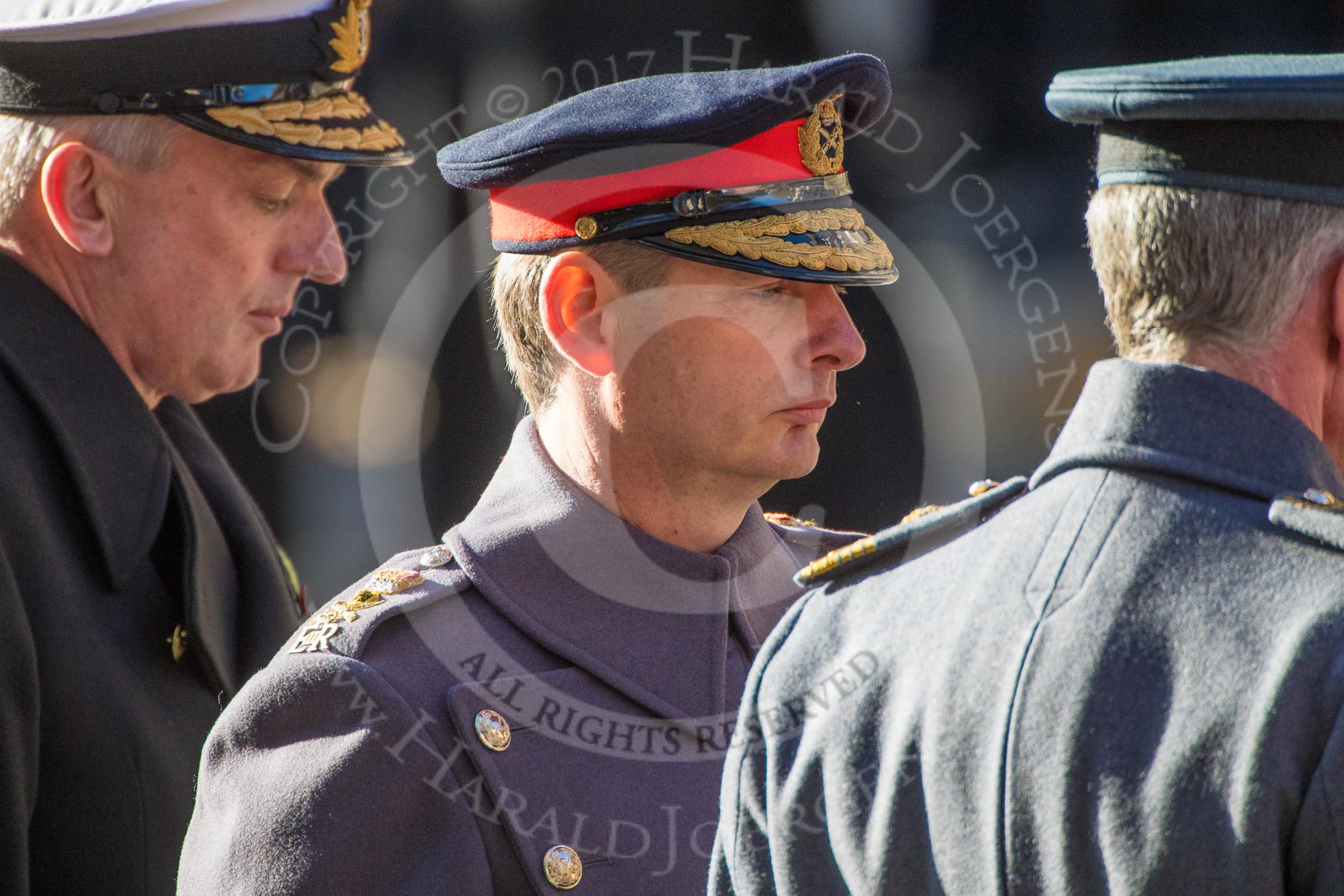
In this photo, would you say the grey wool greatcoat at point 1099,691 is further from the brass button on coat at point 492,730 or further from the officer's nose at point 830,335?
the officer's nose at point 830,335

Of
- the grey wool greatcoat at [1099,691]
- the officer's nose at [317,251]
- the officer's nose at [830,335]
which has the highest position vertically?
the officer's nose at [317,251]

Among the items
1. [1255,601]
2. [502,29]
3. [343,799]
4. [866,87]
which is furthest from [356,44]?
[1255,601]

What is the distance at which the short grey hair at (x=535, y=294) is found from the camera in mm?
2246

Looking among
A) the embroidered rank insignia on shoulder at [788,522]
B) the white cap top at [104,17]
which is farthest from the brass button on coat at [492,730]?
the white cap top at [104,17]

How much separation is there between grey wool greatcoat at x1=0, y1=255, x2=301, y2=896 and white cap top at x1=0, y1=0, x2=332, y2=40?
0.40 meters

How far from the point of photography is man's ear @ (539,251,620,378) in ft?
7.47

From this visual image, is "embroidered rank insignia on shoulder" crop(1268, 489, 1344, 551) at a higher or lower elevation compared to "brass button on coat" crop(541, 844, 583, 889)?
higher

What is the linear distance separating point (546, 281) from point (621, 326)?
0.51ft

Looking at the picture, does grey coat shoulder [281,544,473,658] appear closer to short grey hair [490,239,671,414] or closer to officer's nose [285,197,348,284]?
short grey hair [490,239,671,414]

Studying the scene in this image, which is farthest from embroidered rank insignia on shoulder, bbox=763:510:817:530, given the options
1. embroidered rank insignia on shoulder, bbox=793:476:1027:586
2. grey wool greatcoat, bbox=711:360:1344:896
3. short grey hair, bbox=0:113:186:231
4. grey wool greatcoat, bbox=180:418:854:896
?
short grey hair, bbox=0:113:186:231

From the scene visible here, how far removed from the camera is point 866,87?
2350 mm

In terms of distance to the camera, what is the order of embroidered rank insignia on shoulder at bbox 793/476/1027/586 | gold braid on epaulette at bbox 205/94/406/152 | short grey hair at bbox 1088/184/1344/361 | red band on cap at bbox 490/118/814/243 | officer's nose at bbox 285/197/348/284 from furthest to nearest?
officer's nose at bbox 285/197/348/284
gold braid on epaulette at bbox 205/94/406/152
red band on cap at bbox 490/118/814/243
embroidered rank insignia on shoulder at bbox 793/476/1027/586
short grey hair at bbox 1088/184/1344/361

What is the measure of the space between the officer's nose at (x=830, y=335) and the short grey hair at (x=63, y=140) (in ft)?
3.78

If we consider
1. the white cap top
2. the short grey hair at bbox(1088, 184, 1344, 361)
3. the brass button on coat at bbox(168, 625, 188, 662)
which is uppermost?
the white cap top
